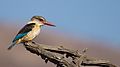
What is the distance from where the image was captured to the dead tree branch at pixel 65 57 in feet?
30.6

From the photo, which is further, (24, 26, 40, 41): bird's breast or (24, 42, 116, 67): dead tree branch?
(24, 26, 40, 41): bird's breast

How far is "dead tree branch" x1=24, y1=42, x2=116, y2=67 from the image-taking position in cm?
933

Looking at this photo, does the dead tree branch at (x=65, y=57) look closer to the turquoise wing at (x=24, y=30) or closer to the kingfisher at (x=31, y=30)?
the turquoise wing at (x=24, y=30)

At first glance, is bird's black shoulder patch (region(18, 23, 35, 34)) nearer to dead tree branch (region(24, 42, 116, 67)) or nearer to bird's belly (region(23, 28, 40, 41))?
bird's belly (region(23, 28, 40, 41))

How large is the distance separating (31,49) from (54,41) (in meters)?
37.6

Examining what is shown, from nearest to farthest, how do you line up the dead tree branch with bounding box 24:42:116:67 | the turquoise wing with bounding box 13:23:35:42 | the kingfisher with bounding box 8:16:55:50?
the dead tree branch with bounding box 24:42:116:67, the turquoise wing with bounding box 13:23:35:42, the kingfisher with bounding box 8:16:55:50

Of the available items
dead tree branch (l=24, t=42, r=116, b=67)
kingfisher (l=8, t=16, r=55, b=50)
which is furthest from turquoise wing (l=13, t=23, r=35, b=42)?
dead tree branch (l=24, t=42, r=116, b=67)

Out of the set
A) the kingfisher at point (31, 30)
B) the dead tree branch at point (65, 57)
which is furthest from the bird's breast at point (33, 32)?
the dead tree branch at point (65, 57)

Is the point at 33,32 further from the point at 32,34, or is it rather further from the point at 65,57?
the point at 65,57

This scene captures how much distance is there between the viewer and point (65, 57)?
30.8ft

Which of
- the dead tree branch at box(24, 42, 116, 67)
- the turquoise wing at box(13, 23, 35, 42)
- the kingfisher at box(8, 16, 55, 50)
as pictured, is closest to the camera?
the dead tree branch at box(24, 42, 116, 67)

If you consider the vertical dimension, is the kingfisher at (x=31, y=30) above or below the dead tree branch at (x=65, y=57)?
above

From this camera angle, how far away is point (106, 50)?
1916 inches

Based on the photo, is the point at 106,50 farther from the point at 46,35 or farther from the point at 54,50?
the point at 54,50
